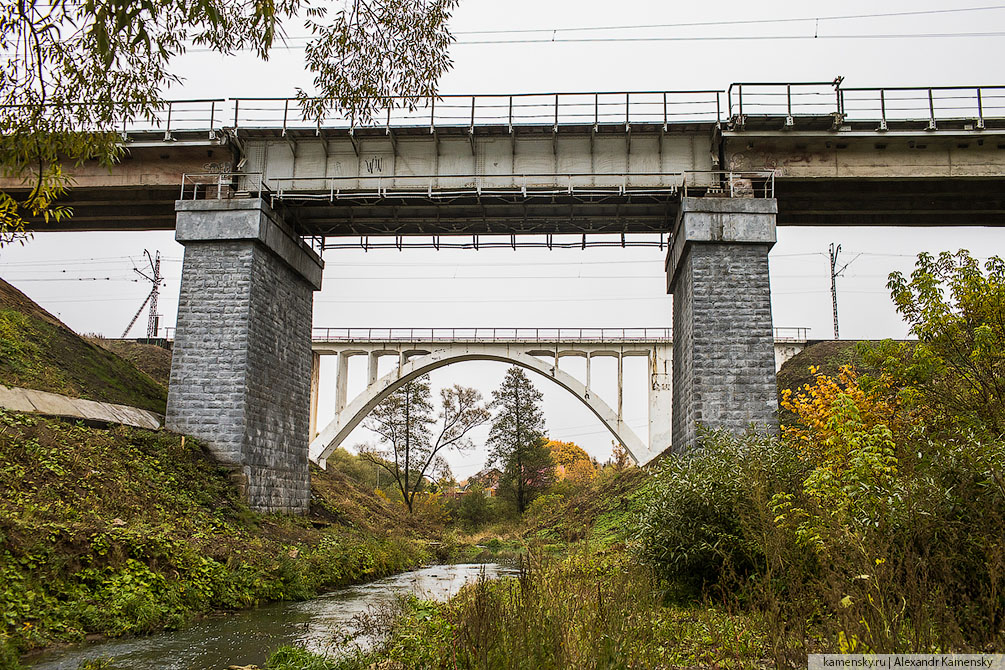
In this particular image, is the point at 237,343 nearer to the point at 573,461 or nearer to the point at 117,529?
the point at 117,529

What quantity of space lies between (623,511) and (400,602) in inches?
585

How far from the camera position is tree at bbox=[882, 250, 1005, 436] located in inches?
299

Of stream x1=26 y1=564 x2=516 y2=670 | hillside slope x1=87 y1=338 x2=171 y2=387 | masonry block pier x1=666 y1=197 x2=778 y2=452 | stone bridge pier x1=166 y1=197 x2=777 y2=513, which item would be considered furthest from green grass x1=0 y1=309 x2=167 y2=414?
masonry block pier x1=666 y1=197 x2=778 y2=452

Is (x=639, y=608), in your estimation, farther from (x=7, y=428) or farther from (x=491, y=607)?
(x=7, y=428)

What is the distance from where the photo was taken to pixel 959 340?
8.38 m

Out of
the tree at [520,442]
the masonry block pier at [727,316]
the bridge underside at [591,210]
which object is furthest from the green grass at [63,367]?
the tree at [520,442]

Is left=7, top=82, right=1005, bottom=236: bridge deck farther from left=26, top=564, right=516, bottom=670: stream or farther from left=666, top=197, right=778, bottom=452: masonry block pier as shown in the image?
left=26, top=564, right=516, bottom=670: stream

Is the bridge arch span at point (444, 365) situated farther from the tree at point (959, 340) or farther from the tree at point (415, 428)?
the tree at point (959, 340)

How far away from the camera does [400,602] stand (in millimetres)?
9664

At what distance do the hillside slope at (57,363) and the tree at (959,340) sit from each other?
51.1 feet

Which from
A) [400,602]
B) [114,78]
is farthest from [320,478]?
[114,78]

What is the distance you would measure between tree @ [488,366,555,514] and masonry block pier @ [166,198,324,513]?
2688 cm

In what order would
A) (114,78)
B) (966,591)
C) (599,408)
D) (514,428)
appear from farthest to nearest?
(514,428) → (599,408) → (114,78) → (966,591)

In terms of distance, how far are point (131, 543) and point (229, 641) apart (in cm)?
257
